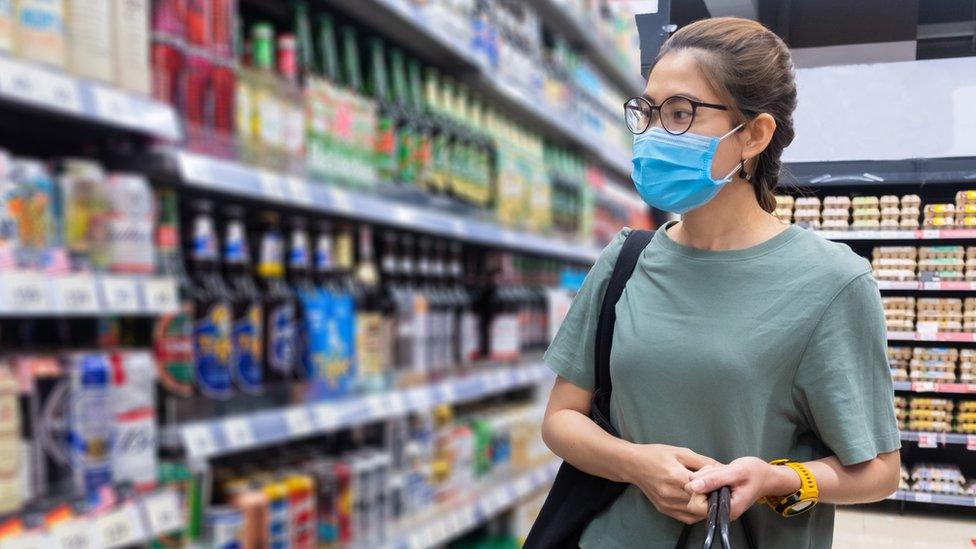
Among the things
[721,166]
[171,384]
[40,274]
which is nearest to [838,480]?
[721,166]

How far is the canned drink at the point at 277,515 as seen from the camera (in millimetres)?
1931

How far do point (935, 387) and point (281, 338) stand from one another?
5.33 feet

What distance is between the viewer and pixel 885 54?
0.64 metres

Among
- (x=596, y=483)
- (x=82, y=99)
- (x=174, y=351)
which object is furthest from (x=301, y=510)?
(x=596, y=483)

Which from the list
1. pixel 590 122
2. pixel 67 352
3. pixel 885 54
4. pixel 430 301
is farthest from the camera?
pixel 590 122

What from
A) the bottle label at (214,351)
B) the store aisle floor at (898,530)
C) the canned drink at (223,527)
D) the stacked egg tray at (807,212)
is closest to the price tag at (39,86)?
the bottle label at (214,351)

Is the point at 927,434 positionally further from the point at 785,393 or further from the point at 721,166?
the point at 721,166

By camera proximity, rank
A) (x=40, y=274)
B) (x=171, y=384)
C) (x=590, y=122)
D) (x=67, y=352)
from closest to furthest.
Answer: (x=40, y=274)
(x=67, y=352)
(x=171, y=384)
(x=590, y=122)

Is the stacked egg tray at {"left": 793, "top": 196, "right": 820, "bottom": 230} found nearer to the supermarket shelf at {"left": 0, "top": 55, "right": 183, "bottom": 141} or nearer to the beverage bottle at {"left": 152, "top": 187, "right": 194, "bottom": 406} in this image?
the supermarket shelf at {"left": 0, "top": 55, "right": 183, "bottom": 141}

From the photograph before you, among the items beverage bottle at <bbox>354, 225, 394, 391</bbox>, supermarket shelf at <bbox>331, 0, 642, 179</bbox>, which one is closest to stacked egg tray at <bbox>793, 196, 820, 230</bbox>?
beverage bottle at <bbox>354, 225, 394, 391</bbox>

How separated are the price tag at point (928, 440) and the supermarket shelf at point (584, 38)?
3267 mm

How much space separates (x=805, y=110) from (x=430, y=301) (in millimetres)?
2191

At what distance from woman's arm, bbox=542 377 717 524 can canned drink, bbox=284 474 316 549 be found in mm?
1359

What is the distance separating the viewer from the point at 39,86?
55.4 inches
